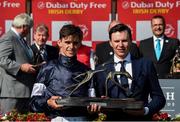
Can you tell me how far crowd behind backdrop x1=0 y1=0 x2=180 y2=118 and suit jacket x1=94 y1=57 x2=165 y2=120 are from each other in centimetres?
607

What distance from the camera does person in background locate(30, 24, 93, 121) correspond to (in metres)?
4.30

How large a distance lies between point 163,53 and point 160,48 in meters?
0.10

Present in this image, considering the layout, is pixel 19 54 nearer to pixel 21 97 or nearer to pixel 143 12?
pixel 21 97

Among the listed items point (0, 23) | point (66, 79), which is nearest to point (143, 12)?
point (0, 23)

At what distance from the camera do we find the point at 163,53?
915 cm

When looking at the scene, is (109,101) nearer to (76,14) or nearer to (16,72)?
(16,72)

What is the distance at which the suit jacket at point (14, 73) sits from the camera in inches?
283

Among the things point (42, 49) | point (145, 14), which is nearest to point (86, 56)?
point (42, 49)

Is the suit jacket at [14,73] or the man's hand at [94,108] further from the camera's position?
the suit jacket at [14,73]

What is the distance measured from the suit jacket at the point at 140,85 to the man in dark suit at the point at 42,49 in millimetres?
3615

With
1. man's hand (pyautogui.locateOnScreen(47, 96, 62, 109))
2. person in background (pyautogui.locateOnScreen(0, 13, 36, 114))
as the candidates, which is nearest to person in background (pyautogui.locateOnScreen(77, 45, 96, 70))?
person in background (pyautogui.locateOnScreen(0, 13, 36, 114))

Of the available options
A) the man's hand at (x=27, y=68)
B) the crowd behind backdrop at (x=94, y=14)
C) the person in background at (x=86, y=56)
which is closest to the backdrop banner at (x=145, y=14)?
the crowd behind backdrop at (x=94, y=14)

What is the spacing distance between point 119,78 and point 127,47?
206 millimetres

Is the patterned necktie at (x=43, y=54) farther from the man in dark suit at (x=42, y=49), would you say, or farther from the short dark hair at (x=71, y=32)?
the short dark hair at (x=71, y=32)
